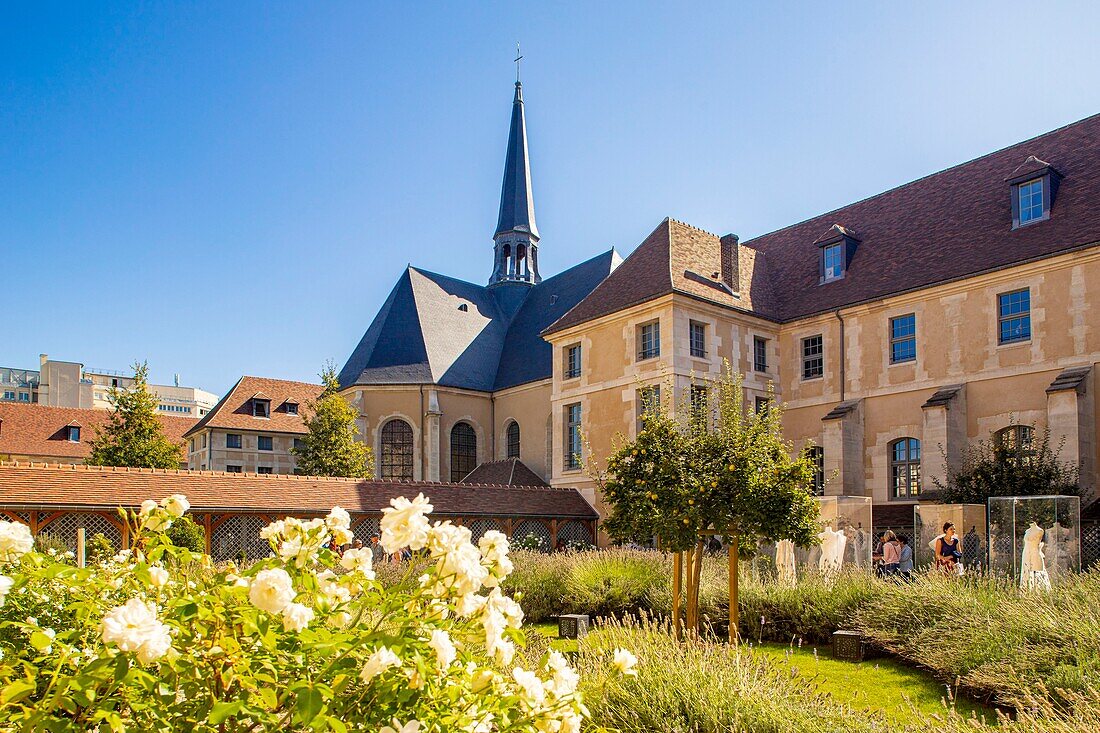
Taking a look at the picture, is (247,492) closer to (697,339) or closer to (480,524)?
(480,524)

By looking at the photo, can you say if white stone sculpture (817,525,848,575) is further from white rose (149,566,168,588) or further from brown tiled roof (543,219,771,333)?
white rose (149,566,168,588)

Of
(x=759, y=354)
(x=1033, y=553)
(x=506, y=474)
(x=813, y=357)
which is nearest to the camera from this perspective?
(x=1033, y=553)

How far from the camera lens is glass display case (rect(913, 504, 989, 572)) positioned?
16.3 meters

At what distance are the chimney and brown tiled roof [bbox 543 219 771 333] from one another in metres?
0.17

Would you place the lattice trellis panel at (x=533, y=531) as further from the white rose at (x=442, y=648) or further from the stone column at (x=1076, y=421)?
the white rose at (x=442, y=648)

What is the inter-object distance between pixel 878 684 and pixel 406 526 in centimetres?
802

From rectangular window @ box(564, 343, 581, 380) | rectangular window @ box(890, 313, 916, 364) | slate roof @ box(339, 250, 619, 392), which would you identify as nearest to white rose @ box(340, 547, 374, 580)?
rectangular window @ box(890, 313, 916, 364)

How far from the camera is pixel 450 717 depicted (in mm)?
2721

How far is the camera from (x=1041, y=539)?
13.9m

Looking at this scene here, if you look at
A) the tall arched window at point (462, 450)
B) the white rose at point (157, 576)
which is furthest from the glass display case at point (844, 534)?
the tall arched window at point (462, 450)

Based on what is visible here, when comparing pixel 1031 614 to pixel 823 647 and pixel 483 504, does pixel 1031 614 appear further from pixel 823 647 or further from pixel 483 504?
pixel 483 504

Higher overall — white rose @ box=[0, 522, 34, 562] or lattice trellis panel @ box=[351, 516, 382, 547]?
white rose @ box=[0, 522, 34, 562]

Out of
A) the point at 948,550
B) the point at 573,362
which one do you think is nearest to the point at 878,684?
the point at 948,550

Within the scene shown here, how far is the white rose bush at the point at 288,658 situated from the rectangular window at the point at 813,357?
2637 centimetres
